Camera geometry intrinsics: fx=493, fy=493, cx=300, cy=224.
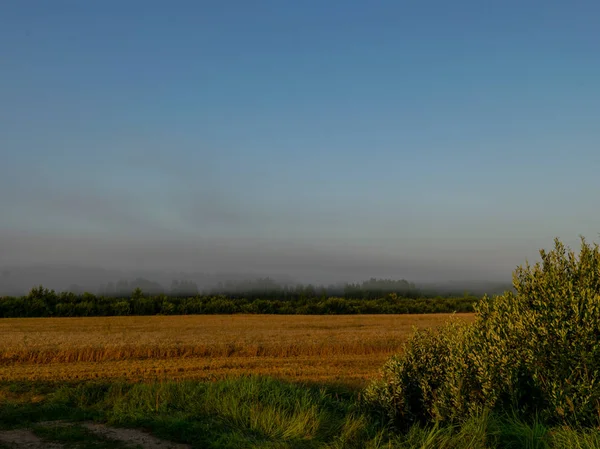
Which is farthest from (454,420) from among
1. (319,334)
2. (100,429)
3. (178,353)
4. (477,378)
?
(319,334)

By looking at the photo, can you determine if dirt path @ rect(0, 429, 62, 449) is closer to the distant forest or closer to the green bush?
the green bush

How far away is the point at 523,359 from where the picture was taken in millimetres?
8977

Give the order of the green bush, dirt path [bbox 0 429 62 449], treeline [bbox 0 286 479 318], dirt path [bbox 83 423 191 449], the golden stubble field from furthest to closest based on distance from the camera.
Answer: treeline [bbox 0 286 479 318] → the golden stubble field → dirt path [bbox 0 429 62 449] → dirt path [bbox 83 423 191 449] → the green bush

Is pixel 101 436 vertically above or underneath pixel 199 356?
above

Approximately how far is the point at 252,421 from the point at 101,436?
295 cm

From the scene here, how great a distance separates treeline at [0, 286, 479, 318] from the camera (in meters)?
56.1

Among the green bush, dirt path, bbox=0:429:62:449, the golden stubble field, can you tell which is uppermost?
the green bush

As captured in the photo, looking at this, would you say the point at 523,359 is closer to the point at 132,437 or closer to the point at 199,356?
the point at 132,437

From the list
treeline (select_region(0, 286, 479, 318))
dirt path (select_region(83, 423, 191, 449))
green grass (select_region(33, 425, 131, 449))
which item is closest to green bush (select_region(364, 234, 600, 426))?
dirt path (select_region(83, 423, 191, 449))

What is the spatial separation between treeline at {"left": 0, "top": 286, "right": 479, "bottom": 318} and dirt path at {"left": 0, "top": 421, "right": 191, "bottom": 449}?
50869 mm

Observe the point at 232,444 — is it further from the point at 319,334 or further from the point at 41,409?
the point at 319,334

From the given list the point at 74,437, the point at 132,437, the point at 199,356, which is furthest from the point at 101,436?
the point at 199,356

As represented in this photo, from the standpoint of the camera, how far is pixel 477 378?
936 cm

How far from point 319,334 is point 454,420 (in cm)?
2421
